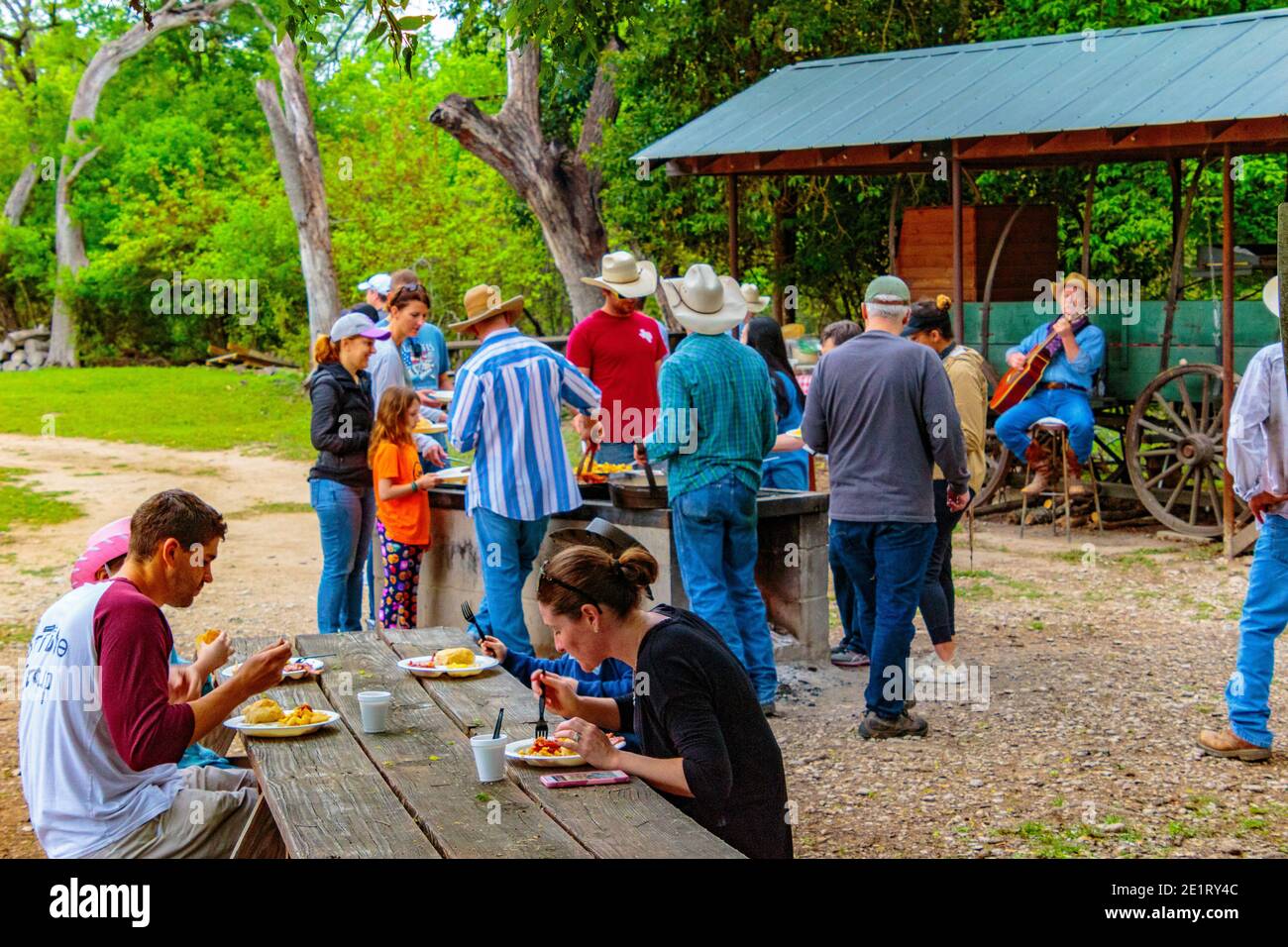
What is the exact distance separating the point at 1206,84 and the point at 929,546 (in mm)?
6177

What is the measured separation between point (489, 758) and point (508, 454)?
11.5 feet

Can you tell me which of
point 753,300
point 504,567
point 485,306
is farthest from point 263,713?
point 753,300

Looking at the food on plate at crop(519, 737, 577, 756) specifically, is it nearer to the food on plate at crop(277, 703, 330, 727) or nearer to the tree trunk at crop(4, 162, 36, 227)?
the food on plate at crop(277, 703, 330, 727)

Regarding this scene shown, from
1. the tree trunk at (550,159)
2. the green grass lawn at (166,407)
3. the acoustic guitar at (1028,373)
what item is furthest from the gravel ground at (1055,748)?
the green grass lawn at (166,407)

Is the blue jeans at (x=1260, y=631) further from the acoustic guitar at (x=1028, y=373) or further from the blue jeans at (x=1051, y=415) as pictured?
the acoustic guitar at (x=1028, y=373)

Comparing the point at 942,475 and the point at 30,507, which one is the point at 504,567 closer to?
the point at 942,475

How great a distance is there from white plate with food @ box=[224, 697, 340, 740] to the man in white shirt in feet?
12.1

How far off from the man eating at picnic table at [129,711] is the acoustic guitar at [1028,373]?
8.88 meters

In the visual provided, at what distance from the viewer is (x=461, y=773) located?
3879mm

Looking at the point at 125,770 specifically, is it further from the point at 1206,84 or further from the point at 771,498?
the point at 1206,84

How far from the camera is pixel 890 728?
22.3ft
